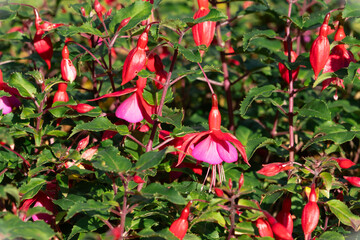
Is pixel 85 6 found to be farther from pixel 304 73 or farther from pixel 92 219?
pixel 304 73

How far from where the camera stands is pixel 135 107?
1.03 m

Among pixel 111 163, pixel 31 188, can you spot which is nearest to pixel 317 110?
pixel 111 163

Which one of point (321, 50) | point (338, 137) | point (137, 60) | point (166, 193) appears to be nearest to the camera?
point (166, 193)

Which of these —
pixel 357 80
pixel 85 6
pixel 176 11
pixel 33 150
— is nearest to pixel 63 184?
pixel 33 150

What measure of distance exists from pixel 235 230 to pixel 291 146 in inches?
15.8

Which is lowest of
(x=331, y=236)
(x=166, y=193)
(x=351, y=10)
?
(x=331, y=236)

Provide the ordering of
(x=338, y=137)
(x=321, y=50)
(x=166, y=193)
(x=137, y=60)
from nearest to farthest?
(x=166, y=193), (x=137, y=60), (x=321, y=50), (x=338, y=137)

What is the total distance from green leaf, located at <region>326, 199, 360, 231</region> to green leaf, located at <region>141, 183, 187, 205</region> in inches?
17.5

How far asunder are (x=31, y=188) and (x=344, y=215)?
2.54 ft

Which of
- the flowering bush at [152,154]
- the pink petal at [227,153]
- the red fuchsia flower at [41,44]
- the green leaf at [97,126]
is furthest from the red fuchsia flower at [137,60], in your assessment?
the red fuchsia flower at [41,44]

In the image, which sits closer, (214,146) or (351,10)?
(214,146)

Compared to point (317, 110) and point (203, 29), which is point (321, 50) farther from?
point (203, 29)

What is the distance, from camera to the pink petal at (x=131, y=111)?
1009 mm

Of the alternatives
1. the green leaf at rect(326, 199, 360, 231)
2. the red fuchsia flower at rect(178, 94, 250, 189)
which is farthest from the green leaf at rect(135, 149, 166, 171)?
the green leaf at rect(326, 199, 360, 231)
